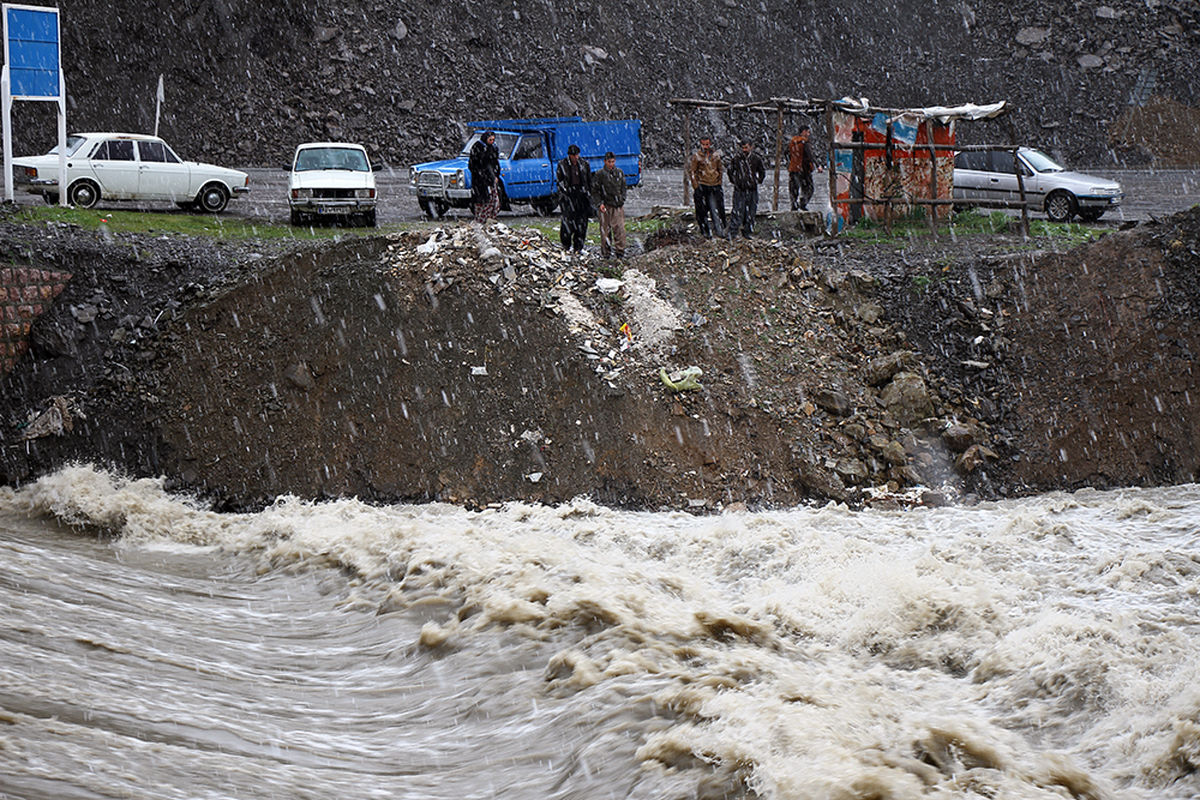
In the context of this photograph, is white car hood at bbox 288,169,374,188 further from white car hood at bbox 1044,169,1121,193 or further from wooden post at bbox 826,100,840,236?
white car hood at bbox 1044,169,1121,193

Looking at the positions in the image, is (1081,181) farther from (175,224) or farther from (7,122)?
(7,122)

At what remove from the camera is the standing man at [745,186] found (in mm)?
15352

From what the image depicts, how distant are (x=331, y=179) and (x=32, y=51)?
4892 millimetres

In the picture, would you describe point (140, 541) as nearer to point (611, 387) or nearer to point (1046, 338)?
point (611, 387)

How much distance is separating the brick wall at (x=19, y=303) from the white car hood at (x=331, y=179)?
18.8ft

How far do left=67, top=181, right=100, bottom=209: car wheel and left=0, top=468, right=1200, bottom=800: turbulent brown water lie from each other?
366 inches

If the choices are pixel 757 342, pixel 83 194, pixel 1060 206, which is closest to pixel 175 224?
pixel 83 194

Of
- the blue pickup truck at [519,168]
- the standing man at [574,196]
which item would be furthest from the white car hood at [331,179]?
the standing man at [574,196]

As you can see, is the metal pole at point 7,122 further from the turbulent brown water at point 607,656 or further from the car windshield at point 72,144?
the turbulent brown water at point 607,656

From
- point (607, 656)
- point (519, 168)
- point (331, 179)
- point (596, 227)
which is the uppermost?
point (519, 168)

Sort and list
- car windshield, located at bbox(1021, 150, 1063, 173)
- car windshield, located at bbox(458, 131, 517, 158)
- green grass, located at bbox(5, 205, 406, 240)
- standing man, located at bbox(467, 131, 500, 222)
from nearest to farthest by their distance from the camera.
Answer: green grass, located at bbox(5, 205, 406, 240), standing man, located at bbox(467, 131, 500, 222), car windshield, located at bbox(1021, 150, 1063, 173), car windshield, located at bbox(458, 131, 517, 158)


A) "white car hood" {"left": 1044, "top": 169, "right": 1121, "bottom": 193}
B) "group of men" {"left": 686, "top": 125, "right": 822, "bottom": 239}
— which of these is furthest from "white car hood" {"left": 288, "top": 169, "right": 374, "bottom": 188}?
"white car hood" {"left": 1044, "top": 169, "right": 1121, "bottom": 193}

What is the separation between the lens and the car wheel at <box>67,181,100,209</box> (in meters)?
17.2

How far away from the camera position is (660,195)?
84.6ft
